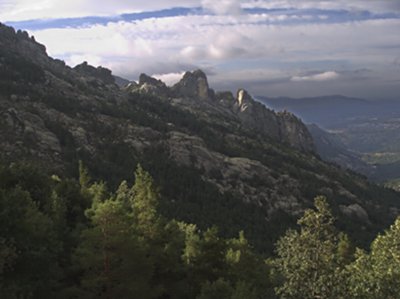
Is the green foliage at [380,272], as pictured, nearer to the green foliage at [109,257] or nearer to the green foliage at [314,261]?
the green foliage at [314,261]

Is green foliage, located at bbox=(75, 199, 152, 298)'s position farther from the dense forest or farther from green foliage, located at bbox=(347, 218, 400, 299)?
green foliage, located at bbox=(347, 218, 400, 299)

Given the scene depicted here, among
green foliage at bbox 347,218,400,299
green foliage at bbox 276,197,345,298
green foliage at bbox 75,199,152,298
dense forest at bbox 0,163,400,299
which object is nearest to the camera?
green foliage at bbox 276,197,345,298

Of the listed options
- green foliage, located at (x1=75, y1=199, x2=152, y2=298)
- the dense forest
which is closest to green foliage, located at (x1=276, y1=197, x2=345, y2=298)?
the dense forest

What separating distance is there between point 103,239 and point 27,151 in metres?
161

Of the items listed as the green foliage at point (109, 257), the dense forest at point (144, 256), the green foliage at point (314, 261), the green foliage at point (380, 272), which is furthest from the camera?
the green foliage at point (109, 257)

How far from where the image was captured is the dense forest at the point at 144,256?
3459cm

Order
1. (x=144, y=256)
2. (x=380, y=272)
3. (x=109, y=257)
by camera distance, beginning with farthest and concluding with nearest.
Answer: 1. (x=144, y=256)
2. (x=109, y=257)
3. (x=380, y=272)

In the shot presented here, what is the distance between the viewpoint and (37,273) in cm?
3778

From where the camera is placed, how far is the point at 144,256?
163 ft

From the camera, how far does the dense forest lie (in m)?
34.6

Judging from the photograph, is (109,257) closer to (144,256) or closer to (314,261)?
(144,256)

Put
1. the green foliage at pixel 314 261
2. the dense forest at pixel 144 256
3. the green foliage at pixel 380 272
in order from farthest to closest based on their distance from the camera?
1. the green foliage at pixel 380 272
2. the dense forest at pixel 144 256
3. the green foliage at pixel 314 261

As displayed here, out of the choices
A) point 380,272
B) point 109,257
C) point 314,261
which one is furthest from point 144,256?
point 380,272

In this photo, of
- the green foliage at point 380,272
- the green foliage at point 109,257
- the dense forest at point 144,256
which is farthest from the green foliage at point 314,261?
the green foliage at point 109,257
